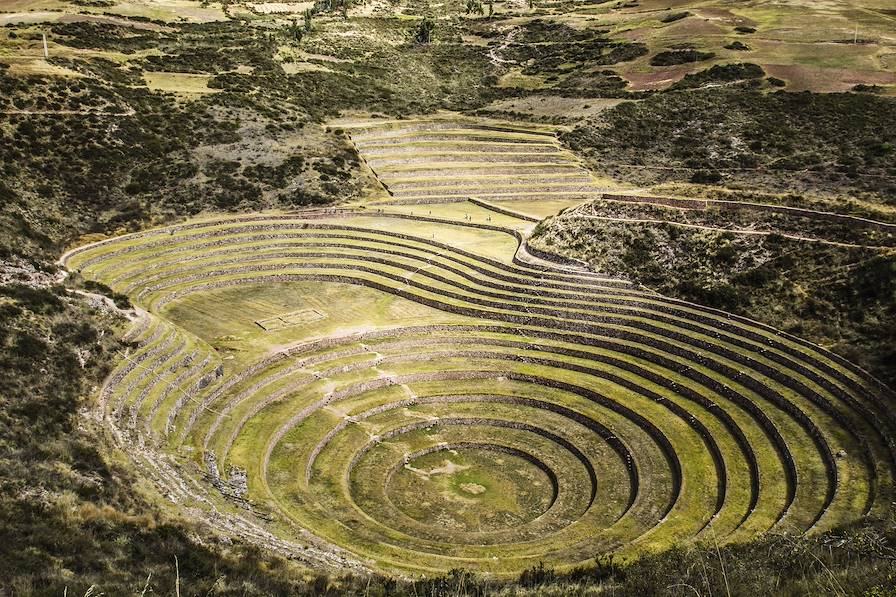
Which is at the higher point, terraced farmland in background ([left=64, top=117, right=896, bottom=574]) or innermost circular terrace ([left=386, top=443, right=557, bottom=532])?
Result: terraced farmland in background ([left=64, top=117, right=896, bottom=574])

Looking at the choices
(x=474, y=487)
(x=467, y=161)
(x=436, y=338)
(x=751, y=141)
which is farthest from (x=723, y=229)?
(x=467, y=161)

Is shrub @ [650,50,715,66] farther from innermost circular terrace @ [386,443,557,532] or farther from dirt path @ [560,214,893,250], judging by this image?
innermost circular terrace @ [386,443,557,532]

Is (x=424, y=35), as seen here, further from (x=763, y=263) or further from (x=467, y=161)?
(x=763, y=263)

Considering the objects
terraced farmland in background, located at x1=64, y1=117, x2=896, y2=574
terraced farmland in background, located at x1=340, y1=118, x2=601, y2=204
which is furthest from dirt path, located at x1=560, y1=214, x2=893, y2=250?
terraced farmland in background, located at x1=340, y1=118, x2=601, y2=204

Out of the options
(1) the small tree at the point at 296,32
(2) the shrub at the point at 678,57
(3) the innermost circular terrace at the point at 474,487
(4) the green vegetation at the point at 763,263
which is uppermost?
(1) the small tree at the point at 296,32

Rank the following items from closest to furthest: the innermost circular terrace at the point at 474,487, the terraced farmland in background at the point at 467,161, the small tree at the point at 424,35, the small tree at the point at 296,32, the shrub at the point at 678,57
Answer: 1. the innermost circular terrace at the point at 474,487
2. the terraced farmland in background at the point at 467,161
3. the shrub at the point at 678,57
4. the small tree at the point at 296,32
5. the small tree at the point at 424,35

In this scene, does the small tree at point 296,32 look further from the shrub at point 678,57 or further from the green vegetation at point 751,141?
the shrub at point 678,57

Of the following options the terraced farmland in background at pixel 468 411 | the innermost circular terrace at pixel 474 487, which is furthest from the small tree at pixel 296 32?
the innermost circular terrace at pixel 474 487

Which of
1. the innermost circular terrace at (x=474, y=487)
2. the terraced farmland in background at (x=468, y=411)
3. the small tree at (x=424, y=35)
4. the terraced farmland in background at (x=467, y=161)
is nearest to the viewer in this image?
the terraced farmland in background at (x=468, y=411)
